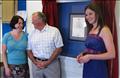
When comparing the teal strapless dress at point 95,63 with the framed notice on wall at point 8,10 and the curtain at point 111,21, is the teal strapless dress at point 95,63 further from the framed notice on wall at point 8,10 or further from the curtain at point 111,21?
the framed notice on wall at point 8,10

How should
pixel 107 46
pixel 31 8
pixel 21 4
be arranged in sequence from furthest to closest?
1. pixel 21 4
2. pixel 31 8
3. pixel 107 46

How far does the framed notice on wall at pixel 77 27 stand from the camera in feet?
10.6

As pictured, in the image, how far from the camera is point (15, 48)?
3.22m

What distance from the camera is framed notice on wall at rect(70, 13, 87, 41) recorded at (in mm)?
3238

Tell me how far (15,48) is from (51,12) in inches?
29.5

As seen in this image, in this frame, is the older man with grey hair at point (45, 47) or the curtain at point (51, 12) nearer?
the older man with grey hair at point (45, 47)

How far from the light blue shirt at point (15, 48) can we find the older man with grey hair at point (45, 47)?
15 cm

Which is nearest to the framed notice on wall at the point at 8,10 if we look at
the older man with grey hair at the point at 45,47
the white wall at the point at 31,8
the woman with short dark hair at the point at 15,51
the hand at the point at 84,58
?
the white wall at the point at 31,8

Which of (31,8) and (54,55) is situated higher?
(31,8)

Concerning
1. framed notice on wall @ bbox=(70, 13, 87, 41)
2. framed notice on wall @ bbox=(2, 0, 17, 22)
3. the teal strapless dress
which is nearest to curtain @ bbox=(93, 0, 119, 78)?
the teal strapless dress

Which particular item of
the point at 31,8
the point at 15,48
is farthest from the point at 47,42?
the point at 31,8

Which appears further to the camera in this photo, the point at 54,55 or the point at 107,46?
the point at 54,55

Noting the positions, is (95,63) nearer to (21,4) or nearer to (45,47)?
(45,47)

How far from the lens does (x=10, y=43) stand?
3.21m
